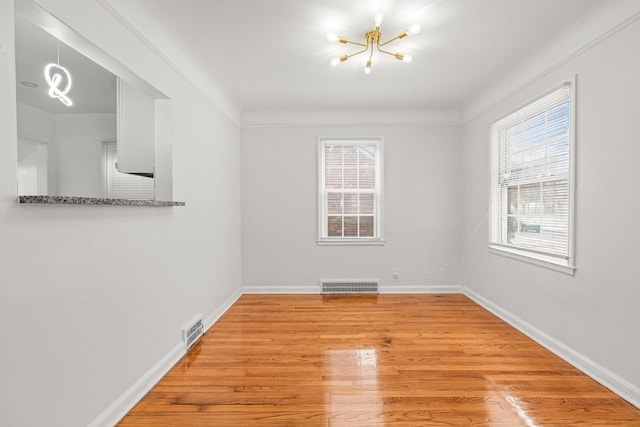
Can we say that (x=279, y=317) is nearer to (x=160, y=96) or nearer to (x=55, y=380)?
(x=55, y=380)

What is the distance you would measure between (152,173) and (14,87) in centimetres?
103

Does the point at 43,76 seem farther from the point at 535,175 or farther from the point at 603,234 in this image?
the point at 535,175

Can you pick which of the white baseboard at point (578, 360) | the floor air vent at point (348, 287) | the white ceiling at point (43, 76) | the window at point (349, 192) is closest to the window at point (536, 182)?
the white baseboard at point (578, 360)

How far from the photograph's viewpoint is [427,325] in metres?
3.21

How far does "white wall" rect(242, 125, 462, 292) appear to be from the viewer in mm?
4387

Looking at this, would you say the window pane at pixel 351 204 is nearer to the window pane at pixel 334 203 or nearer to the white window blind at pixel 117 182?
the window pane at pixel 334 203

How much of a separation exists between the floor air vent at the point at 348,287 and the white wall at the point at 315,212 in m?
0.11

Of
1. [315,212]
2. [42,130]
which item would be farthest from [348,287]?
[42,130]

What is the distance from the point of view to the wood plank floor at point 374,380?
1.82 meters

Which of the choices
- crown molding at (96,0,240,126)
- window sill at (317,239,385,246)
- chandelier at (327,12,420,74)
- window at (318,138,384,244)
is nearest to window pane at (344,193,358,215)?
window at (318,138,384,244)

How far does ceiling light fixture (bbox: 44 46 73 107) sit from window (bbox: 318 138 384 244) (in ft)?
10.3

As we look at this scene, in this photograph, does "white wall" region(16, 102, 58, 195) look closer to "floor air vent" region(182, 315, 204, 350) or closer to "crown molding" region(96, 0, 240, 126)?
"crown molding" region(96, 0, 240, 126)

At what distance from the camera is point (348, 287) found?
4.37 metres

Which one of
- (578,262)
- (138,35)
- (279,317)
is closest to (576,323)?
(578,262)
